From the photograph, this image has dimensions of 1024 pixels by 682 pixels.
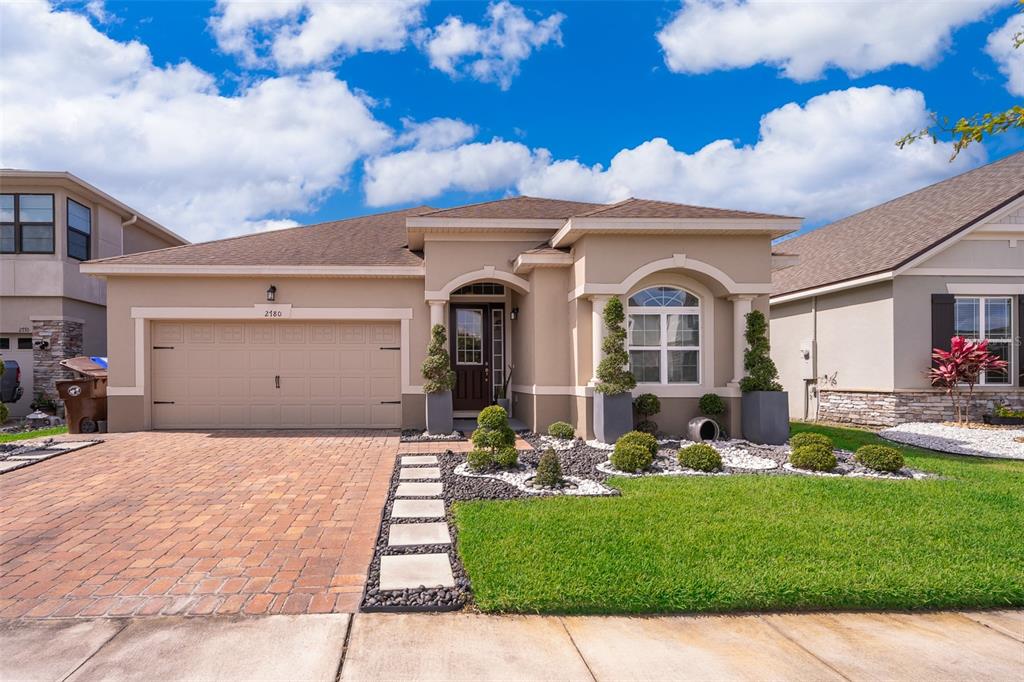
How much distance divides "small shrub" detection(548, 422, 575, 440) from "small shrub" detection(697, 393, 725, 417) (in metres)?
2.27

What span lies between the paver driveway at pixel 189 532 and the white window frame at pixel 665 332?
469 centimetres

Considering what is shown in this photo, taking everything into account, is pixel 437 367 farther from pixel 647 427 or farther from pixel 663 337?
pixel 663 337

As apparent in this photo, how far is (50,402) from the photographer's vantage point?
46.8 feet

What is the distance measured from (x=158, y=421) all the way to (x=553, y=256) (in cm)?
852

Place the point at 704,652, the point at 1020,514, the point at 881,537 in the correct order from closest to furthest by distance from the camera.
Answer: the point at 704,652, the point at 881,537, the point at 1020,514

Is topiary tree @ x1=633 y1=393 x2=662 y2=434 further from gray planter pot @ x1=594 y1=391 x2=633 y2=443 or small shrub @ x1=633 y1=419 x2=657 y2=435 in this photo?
gray planter pot @ x1=594 y1=391 x2=633 y2=443

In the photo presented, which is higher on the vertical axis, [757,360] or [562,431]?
[757,360]

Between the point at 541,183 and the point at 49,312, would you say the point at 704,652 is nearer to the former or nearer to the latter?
the point at 541,183

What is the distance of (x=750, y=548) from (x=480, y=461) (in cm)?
373

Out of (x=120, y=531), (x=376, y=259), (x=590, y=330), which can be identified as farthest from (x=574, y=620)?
(x=376, y=259)

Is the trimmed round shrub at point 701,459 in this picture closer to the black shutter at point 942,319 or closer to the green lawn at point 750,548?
the green lawn at point 750,548

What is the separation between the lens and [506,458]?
7.60 m

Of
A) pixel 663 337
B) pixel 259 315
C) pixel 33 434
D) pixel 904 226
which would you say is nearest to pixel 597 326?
pixel 663 337

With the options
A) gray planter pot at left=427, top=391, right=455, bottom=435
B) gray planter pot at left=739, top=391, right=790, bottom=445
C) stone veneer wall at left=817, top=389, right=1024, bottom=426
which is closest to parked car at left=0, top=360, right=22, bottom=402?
gray planter pot at left=427, top=391, right=455, bottom=435
